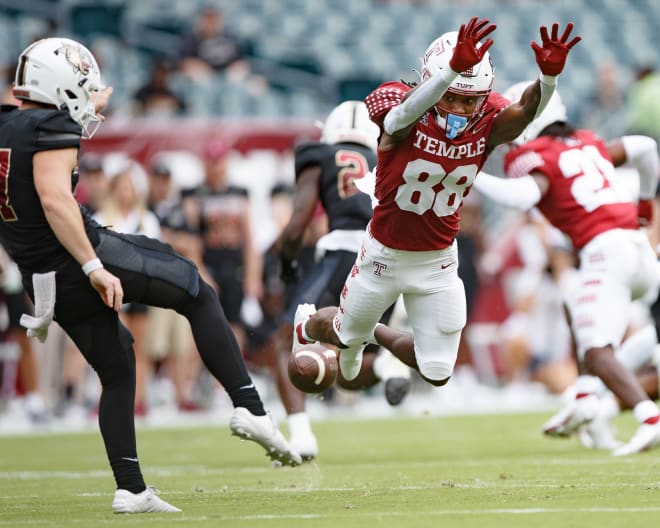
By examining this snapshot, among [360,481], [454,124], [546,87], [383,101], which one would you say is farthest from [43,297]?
[546,87]

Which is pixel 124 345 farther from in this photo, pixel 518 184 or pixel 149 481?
pixel 518 184

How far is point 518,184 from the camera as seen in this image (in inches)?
321

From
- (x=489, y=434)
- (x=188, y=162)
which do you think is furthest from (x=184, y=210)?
(x=489, y=434)

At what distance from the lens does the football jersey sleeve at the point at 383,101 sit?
19.2 feet

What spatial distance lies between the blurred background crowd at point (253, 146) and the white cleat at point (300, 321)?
1804 mm

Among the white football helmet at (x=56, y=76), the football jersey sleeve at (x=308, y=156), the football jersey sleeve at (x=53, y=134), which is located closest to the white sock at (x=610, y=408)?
the football jersey sleeve at (x=308, y=156)

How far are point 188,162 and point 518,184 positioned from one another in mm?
7077

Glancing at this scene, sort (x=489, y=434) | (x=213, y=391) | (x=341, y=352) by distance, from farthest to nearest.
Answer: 1. (x=213, y=391)
2. (x=489, y=434)
3. (x=341, y=352)

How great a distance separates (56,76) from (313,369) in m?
2.00

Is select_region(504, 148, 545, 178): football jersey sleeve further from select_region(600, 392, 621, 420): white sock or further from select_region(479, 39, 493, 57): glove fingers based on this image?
select_region(479, 39, 493, 57): glove fingers

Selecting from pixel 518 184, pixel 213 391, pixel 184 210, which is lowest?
pixel 213 391

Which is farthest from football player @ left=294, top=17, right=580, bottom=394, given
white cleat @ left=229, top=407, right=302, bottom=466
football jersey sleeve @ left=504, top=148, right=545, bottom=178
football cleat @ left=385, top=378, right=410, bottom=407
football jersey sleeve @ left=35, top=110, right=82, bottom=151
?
football jersey sleeve @ left=504, top=148, right=545, bottom=178

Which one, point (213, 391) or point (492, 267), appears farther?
point (492, 267)

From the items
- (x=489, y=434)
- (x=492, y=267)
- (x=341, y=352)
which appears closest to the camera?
(x=341, y=352)
